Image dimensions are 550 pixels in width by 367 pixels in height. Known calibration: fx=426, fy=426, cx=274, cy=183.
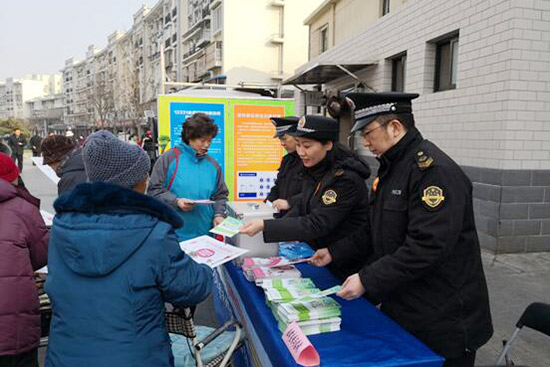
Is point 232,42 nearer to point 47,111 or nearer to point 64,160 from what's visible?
point 64,160

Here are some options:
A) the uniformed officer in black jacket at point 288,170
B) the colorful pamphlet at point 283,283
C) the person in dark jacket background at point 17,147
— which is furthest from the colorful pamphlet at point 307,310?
the person in dark jacket background at point 17,147

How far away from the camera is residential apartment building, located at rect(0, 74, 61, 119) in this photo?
126562 mm

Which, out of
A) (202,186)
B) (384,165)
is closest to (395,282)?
(384,165)

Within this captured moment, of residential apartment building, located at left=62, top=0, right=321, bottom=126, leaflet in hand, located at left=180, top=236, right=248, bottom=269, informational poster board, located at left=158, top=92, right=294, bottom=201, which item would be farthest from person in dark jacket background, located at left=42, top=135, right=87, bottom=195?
residential apartment building, located at left=62, top=0, right=321, bottom=126

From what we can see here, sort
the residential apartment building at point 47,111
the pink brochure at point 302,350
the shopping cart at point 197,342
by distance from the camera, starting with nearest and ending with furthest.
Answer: the pink brochure at point 302,350
the shopping cart at point 197,342
the residential apartment building at point 47,111

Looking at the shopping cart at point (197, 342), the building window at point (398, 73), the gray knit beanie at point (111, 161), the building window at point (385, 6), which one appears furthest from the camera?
the building window at point (385, 6)

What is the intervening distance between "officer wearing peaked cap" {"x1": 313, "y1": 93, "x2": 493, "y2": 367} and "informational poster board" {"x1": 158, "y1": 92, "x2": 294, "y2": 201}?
418cm

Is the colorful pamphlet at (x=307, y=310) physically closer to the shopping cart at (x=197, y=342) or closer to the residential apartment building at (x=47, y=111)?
the shopping cart at (x=197, y=342)

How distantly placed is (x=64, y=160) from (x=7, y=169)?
1.14m

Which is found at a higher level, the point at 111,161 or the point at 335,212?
the point at 111,161

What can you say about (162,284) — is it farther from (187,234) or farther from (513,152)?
(513,152)

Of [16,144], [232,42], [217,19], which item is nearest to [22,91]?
[217,19]

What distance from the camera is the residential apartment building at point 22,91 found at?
415 feet

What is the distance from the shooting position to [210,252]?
2.25 meters
